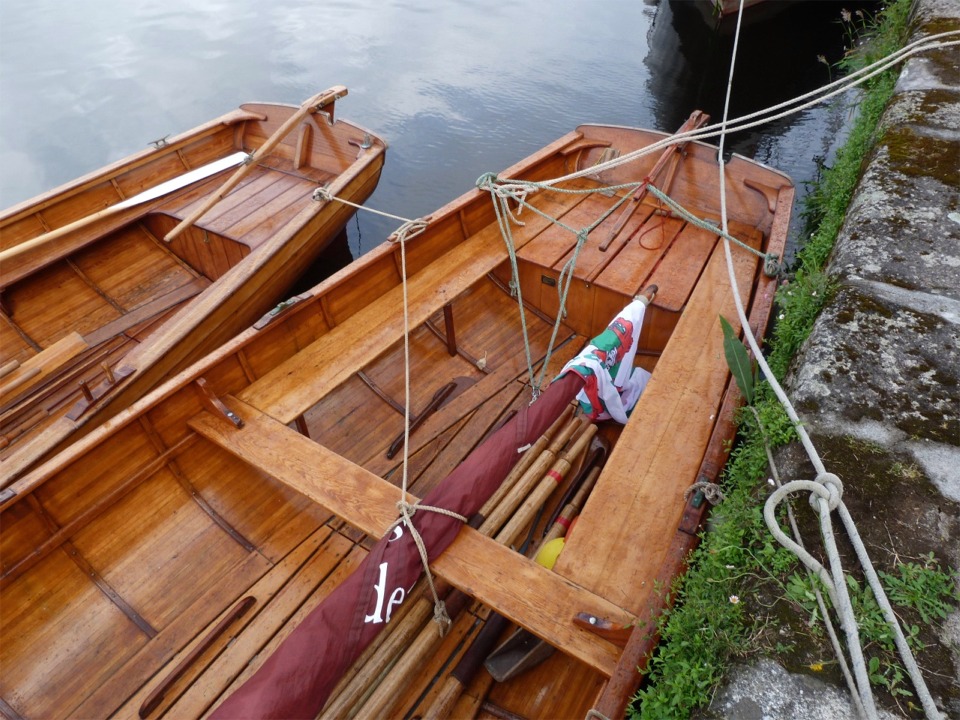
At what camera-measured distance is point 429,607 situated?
2.82 metres

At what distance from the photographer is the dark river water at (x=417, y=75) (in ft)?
34.1

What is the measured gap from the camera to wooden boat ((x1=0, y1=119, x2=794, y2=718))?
8.45 ft

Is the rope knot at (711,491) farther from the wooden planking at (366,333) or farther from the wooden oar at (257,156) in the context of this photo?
the wooden oar at (257,156)

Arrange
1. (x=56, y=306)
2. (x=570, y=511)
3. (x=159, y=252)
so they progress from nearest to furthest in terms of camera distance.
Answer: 1. (x=570, y=511)
2. (x=56, y=306)
3. (x=159, y=252)

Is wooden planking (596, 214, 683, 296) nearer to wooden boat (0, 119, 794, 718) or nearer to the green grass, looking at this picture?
wooden boat (0, 119, 794, 718)

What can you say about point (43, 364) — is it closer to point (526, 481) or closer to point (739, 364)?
point (526, 481)

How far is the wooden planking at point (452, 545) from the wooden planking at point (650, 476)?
0.13 metres

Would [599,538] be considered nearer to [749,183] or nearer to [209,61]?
[749,183]

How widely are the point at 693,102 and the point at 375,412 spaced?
10.4 m

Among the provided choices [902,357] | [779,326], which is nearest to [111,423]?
[779,326]

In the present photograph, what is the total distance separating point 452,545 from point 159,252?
4894 mm

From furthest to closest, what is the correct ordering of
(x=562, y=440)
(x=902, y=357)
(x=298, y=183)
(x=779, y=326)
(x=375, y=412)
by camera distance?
(x=298, y=183) → (x=375, y=412) → (x=562, y=440) → (x=779, y=326) → (x=902, y=357)

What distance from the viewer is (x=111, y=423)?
304 cm

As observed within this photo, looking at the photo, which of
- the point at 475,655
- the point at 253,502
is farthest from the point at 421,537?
the point at 253,502
